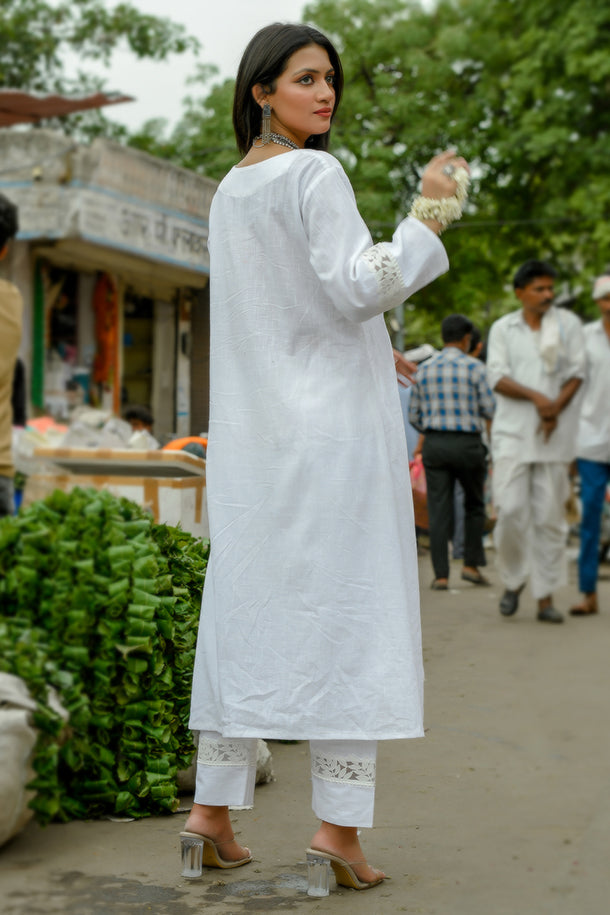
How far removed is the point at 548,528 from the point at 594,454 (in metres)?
0.64

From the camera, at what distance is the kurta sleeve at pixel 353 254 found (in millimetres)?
3018

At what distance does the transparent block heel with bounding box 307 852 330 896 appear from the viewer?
3.08 m

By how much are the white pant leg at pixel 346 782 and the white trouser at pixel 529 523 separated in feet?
17.1

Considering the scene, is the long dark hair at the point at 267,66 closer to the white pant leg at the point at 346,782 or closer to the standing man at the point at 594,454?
the white pant leg at the point at 346,782

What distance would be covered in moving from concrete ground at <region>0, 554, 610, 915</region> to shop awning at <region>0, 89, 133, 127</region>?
863 cm

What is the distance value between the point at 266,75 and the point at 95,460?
2800 millimetres

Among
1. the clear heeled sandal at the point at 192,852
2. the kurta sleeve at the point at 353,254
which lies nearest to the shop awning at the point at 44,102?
the kurta sleeve at the point at 353,254

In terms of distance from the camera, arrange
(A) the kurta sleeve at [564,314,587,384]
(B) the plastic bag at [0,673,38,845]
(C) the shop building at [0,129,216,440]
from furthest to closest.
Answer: (C) the shop building at [0,129,216,440] < (A) the kurta sleeve at [564,314,587,384] < (B) the plastic bag at [0,673,38,845]

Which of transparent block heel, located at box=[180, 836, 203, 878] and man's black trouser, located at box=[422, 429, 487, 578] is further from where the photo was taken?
man's black trouser, located at box=[422, 429, 487, 578]

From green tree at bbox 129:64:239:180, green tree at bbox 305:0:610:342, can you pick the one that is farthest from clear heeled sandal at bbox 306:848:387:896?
green tree at bbox 129:64:239:180

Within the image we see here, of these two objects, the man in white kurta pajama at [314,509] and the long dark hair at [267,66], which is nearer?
the man in white kurta pajama at [314,509]

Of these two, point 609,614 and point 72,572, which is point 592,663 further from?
point 72,572

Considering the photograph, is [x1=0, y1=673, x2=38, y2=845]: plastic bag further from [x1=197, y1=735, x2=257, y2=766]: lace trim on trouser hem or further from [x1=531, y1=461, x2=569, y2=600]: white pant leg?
[x1=531, y1=461, x2=569, y2=600]: white pant leg

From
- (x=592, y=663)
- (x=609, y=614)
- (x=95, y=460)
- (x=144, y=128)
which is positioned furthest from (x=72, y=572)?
(x=144, y=128)
